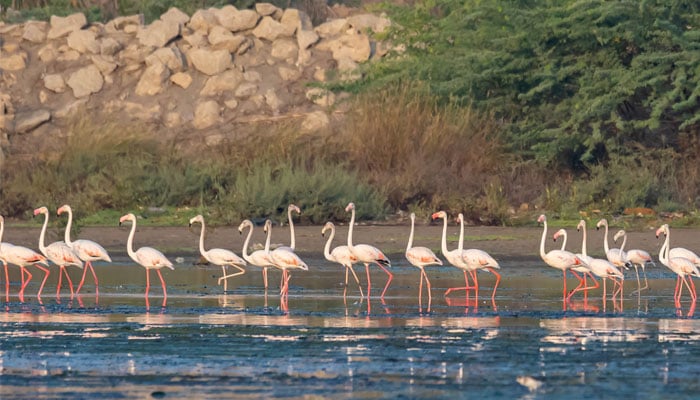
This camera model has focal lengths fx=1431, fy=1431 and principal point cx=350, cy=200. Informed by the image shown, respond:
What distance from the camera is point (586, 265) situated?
642 inches

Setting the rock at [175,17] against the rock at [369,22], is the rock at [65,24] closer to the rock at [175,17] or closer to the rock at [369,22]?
the rock at [175,17]

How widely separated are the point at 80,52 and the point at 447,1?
1129 centimetres

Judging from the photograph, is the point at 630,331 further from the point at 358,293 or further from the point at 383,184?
the point at 383,184

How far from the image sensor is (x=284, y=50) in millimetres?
36062

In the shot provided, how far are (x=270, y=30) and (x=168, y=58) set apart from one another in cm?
269

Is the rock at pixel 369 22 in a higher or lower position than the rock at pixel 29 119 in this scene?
higher

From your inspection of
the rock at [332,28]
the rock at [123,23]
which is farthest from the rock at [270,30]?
the rock at [123,23]

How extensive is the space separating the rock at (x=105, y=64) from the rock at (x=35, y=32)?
5.93ft

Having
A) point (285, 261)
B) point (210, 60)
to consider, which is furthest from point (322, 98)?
point (285, 261)

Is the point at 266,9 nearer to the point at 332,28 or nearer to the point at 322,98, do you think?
the point at 332,28

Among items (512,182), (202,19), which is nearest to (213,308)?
(512,182)

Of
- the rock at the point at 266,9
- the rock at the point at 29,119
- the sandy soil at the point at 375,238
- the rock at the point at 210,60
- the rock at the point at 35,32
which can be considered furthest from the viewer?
the rock at the point at 35,32

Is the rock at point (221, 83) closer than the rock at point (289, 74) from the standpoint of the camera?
Yes

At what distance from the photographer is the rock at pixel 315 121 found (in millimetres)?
31692
